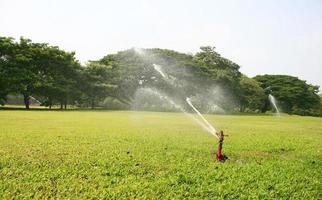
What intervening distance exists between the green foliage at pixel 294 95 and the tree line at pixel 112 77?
1.14 metres

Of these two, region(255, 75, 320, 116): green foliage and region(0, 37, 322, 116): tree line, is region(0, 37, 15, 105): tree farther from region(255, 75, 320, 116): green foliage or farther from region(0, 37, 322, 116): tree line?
region(255, 75, 320, 116): green foliage

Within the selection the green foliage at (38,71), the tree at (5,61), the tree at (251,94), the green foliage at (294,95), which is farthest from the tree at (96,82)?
the green foliage at (294,95)

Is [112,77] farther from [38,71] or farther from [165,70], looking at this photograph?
[38,71]

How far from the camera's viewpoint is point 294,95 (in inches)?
3600

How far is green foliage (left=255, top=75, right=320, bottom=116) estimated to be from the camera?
301ft

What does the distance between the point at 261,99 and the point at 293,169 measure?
263 feet

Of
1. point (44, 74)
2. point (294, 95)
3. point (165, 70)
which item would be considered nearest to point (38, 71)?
point (44, 74)

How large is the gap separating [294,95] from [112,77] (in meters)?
48.7

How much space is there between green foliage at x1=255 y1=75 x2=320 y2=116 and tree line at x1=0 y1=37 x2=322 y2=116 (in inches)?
44.9

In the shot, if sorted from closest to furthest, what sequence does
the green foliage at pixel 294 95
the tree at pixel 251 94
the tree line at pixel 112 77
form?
1. the tree line at pixel 112 77
2. the tree at pixel 251 94
3. the green foliage at pixel 294 95

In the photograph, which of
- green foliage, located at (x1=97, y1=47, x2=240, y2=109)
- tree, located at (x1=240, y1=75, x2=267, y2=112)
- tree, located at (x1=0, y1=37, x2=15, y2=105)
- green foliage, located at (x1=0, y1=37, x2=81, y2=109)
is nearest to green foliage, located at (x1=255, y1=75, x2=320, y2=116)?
tree, located at (x1=240, y1=75, x2=267, y2=112)

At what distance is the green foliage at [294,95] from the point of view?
91812 millimetres

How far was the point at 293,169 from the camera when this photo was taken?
10.9 m

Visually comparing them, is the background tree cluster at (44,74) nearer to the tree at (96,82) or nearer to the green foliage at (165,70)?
the tree at (96,82)
